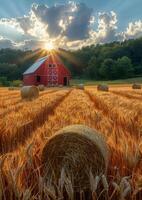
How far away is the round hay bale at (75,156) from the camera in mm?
3363

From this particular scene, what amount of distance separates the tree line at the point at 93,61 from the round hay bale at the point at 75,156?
81092 mm

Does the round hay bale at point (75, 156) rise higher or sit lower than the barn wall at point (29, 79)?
higher

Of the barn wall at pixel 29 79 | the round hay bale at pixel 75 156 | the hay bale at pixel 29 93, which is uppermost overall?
the round hay bale at pixel 75 156

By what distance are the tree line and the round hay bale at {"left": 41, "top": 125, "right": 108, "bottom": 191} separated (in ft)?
266

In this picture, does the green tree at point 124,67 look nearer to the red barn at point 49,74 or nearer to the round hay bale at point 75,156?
the red barn at point 49,74

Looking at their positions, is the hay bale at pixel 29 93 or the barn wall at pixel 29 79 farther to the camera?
the barn wall at pixel 29 79

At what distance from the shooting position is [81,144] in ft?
11.7

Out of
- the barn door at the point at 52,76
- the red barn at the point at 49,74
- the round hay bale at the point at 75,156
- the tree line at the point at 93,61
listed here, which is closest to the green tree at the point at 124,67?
the tree line at the point at 93,61

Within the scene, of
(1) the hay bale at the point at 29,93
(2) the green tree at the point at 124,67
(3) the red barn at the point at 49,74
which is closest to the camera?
(1) the hay bale at the point at 29,93

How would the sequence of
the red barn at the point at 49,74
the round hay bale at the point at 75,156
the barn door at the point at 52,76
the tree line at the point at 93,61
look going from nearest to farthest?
the round hay bale at the point at 75,156, the red barn at the point at 49,74, the barn door at the point at 52,76, the tree line at the point at 93,61

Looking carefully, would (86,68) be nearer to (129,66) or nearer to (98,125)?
(129,66)

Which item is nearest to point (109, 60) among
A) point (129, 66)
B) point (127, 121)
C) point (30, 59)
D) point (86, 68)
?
point (129, 66)

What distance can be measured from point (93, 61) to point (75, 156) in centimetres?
10177

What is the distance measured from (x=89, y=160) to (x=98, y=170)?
14 cm
